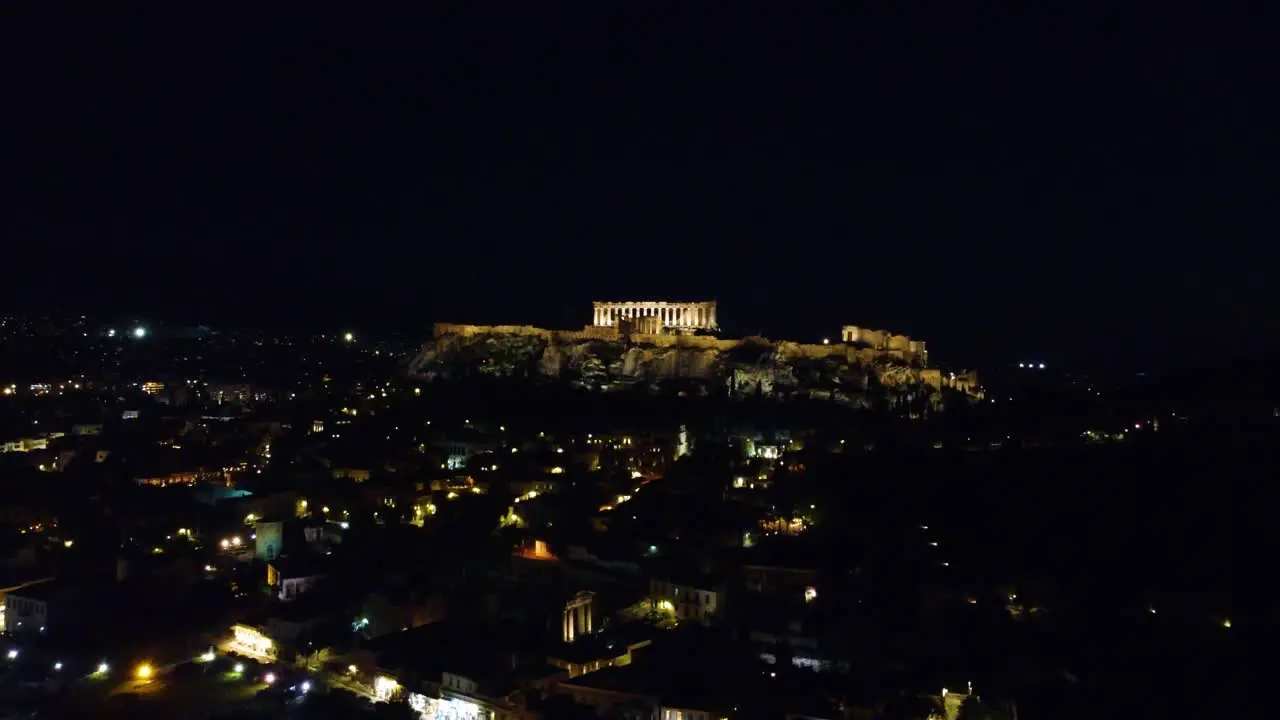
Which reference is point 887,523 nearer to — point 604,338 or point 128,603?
point 128,603

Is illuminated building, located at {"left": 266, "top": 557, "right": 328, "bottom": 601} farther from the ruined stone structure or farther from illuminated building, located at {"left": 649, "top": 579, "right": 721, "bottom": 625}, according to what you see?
the ruined stone structure

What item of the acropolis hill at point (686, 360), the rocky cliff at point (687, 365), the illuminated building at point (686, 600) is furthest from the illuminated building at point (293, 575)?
the acropolis hill at point (686, 360)

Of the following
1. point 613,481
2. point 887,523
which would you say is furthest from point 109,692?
point 887,523

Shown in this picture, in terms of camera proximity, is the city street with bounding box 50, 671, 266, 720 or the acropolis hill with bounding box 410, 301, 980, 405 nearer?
the city street with bounding box 50, 671, 266, 720

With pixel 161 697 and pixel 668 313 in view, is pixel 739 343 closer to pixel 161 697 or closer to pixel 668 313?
pixel 668 313

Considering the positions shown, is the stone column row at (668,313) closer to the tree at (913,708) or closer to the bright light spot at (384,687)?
the bright light spot at (384,687)

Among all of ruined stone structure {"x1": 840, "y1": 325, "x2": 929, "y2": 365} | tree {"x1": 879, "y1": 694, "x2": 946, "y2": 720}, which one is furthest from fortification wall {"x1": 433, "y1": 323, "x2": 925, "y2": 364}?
tree {"x1": 879, "y1": 694, "x2": 946, "y2": 720}
